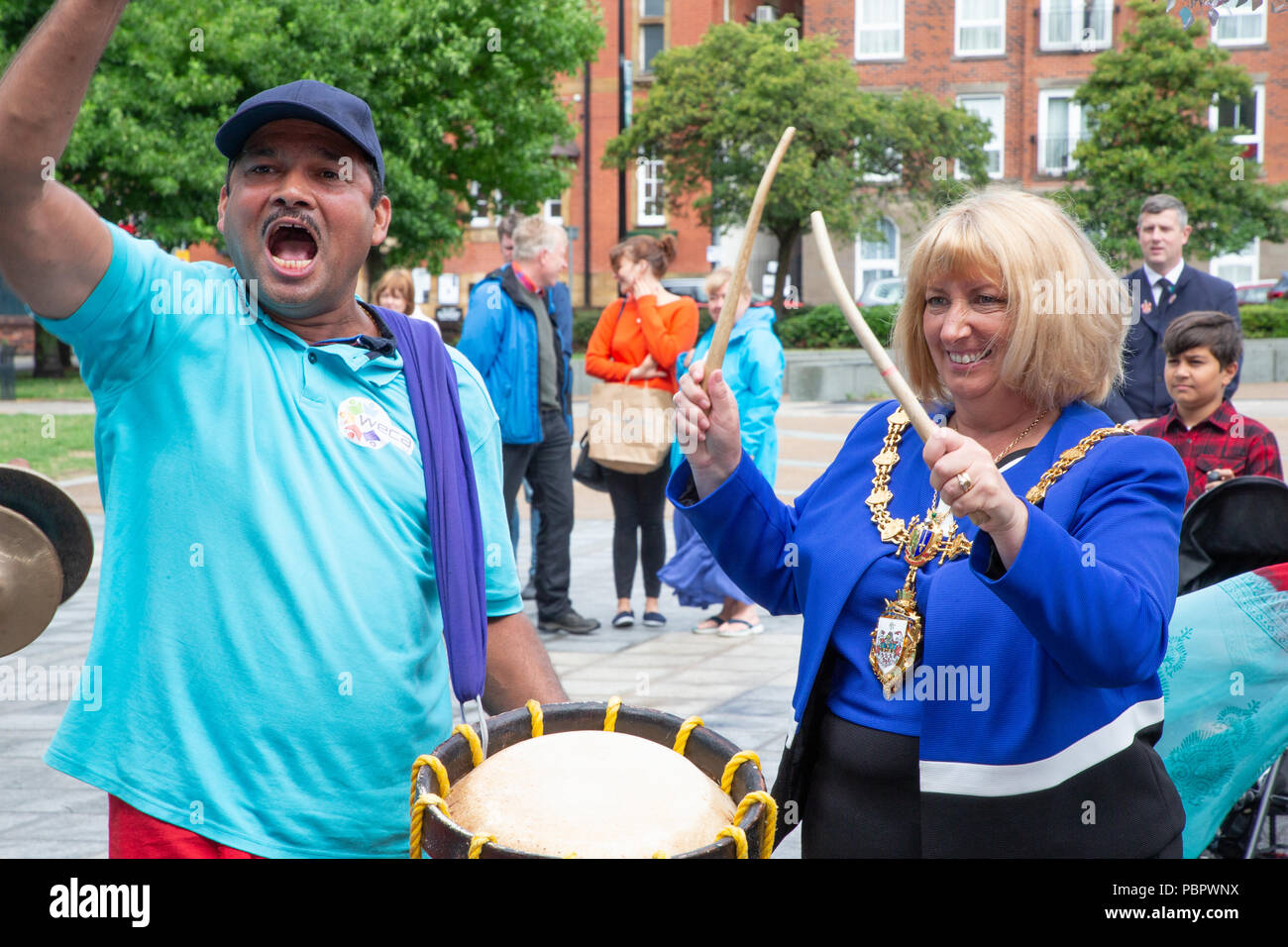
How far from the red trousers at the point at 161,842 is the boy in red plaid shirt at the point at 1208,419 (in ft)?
12.3

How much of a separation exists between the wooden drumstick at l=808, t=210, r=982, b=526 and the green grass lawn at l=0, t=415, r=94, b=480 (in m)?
11.2

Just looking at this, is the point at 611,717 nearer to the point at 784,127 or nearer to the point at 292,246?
the point at 292,246

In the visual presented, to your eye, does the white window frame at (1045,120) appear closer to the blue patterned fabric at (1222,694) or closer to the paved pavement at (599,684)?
the paved pavement at (599,684)

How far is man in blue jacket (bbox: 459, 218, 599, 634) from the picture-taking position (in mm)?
7438

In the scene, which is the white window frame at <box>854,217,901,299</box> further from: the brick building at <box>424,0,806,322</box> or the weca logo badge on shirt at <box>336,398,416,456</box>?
the weca logo badge on shirt at <box>336,398,416,456</box>

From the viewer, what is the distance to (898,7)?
38.7m

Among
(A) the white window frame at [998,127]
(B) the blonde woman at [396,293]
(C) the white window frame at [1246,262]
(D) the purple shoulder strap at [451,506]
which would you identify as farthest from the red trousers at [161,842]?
(C) the white window frame at [1246,262]

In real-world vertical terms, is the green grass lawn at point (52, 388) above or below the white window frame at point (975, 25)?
below

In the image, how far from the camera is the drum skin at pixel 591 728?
156 centimetres

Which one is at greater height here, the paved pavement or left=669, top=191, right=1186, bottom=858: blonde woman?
left=669, top=191, right=1186, bottom=858: blonde woman

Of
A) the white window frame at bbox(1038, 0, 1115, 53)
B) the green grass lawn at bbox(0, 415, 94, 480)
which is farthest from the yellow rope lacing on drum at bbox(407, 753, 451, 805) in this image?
the white window frame at bbox(1038, 0, 1115, 53)
